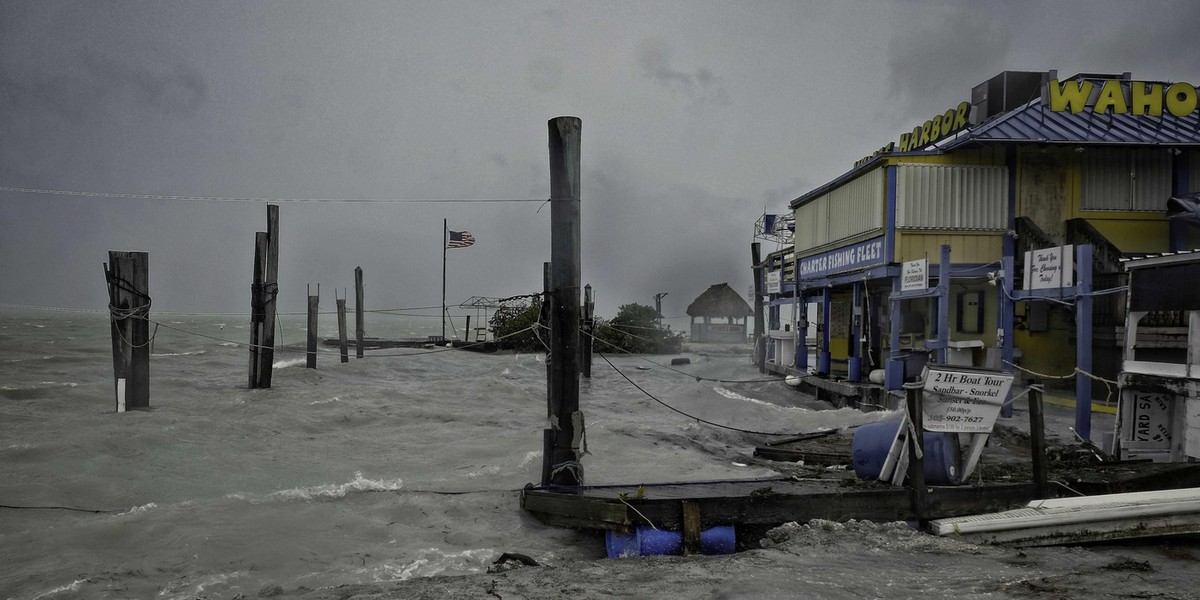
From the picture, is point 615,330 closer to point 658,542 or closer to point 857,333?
point 857,333

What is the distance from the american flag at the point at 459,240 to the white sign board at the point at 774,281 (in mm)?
16679

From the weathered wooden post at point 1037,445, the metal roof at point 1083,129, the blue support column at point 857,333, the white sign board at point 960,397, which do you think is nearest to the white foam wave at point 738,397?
the blue support column at point 857,333

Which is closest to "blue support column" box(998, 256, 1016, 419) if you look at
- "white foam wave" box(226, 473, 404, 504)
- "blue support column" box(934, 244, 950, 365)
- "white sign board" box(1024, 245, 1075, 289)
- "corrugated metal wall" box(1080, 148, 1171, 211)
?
"white sign board" box(1024, 245, 1075, 289)

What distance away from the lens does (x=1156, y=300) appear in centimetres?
915

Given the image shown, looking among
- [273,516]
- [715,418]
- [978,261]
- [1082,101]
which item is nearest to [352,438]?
[273,516]

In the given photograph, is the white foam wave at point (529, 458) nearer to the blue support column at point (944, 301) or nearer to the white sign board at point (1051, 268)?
the blue support column at point (944, 301)

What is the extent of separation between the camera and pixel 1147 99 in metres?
16.9

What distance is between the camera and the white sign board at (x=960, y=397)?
6.95 meters

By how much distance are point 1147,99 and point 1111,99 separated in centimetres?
89

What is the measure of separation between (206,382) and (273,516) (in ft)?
54.6

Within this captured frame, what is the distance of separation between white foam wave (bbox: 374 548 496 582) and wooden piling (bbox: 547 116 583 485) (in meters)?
1.13

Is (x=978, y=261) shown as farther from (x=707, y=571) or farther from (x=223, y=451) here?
(x=223, y=451)

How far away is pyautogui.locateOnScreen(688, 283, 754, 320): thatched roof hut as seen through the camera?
54156 mm

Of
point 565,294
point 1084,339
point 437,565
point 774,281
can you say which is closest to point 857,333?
point 774,281
